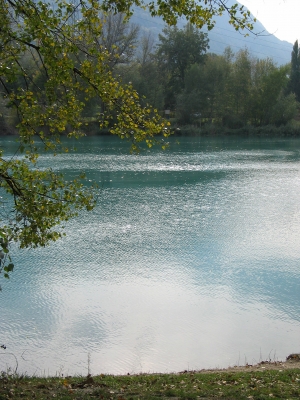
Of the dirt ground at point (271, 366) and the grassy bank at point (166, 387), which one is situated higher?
the grassy bank at point (166, 387)

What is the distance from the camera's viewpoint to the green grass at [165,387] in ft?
16.1

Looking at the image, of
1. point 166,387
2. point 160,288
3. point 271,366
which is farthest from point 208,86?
point 166,387

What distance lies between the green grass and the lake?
1626mm

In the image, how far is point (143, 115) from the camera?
7.09 metres

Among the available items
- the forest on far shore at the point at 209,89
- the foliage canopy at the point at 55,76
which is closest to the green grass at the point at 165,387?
the foliage canopy at the point at 55,76

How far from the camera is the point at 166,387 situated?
18.0 ft

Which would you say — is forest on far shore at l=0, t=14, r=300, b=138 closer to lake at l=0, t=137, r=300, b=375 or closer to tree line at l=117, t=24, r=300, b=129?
tree line at l=117, t=24, r=300, b=129

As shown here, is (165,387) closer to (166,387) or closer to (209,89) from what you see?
(166,387)

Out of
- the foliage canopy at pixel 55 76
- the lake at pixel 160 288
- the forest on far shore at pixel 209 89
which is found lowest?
the lake at pixel 160 288

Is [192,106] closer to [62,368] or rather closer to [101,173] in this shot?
[101,173]

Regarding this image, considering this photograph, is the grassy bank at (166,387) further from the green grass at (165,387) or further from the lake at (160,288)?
the lake at (160,288)

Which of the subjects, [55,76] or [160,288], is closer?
[55,76]

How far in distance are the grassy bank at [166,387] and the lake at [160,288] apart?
1.64 meters

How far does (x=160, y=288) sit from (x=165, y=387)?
545cm
